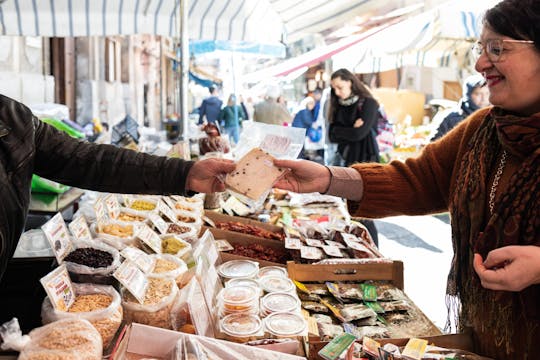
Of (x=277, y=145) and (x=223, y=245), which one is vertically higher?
(x=277, y=145)

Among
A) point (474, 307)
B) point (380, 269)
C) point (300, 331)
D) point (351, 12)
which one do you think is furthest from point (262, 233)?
point (351, 12)

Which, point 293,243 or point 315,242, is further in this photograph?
point 315,242

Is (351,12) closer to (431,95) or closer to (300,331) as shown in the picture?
(300,331)

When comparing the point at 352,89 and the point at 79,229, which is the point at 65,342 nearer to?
the point at 79,229

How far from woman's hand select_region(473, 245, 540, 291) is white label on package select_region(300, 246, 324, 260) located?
1.43 metres

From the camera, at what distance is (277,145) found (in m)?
2.18

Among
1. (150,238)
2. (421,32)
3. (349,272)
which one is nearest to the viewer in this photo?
(150,238)

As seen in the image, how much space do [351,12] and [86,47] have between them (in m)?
4.40

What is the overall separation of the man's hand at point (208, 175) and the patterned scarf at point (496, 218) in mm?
948

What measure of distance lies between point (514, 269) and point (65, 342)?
128cm

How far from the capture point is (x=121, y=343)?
144 cm

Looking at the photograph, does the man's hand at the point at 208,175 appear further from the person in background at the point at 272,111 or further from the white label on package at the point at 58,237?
the person in background at the point at 272,111

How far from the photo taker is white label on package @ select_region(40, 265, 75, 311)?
1529mm

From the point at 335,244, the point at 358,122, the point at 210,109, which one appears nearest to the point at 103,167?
the point at 335,244
